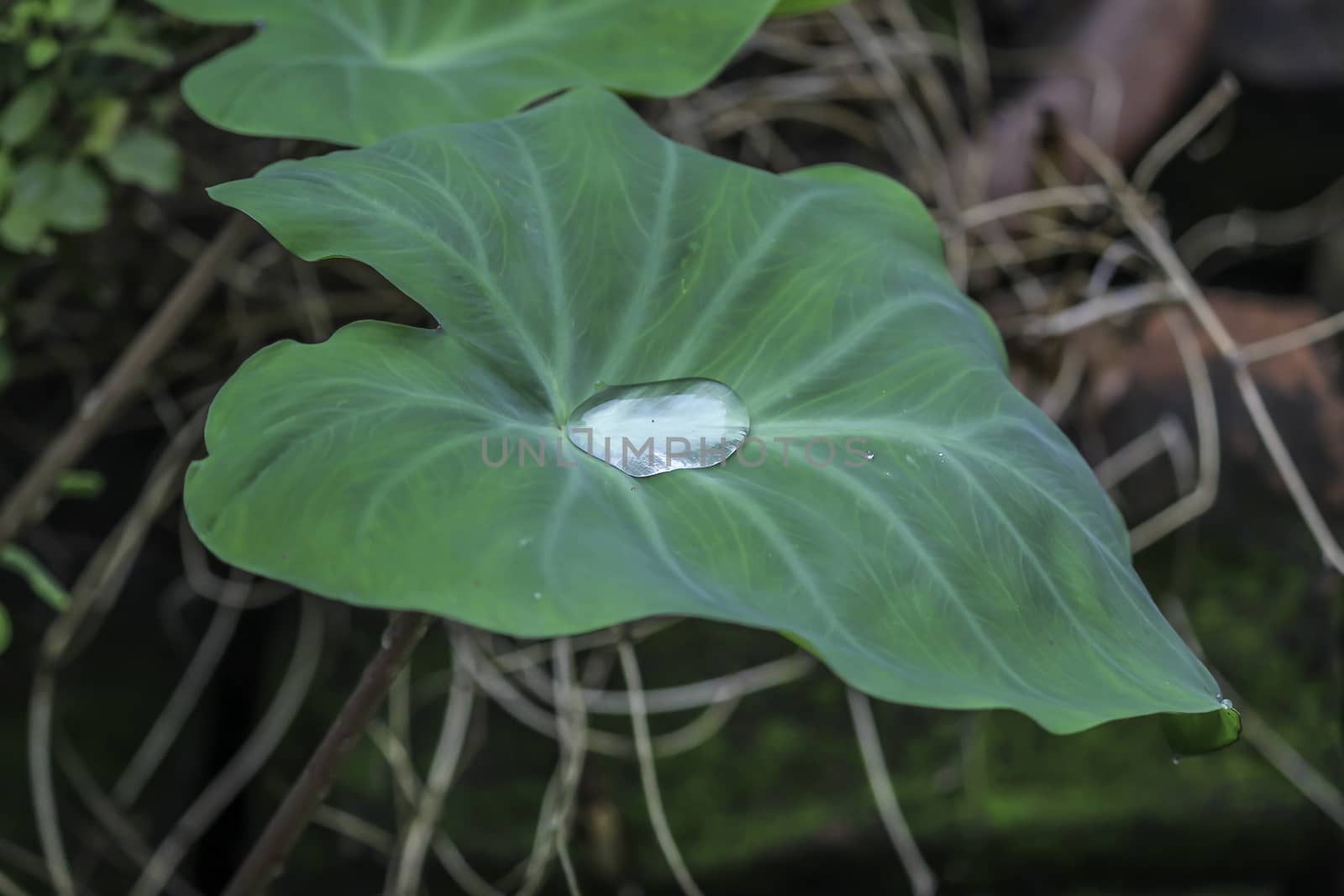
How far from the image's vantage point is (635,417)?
697 mm

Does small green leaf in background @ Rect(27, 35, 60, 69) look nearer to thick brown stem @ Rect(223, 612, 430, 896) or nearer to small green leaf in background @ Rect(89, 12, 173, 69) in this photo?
small green leaf in background @ Rect(89, 12, 173, 69)

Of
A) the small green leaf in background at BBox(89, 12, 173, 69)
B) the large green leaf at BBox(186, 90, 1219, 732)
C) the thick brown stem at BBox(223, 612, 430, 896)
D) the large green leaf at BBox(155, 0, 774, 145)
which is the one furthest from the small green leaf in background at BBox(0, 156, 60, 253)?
the thick brown stem at BBox(223, 612, 430, 896)

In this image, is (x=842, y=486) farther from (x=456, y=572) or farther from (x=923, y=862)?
(x=923, y=862)

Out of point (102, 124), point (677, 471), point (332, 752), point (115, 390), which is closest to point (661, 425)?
point (677, 471)

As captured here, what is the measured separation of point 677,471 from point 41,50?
81 cm

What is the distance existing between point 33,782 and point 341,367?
2.88ft

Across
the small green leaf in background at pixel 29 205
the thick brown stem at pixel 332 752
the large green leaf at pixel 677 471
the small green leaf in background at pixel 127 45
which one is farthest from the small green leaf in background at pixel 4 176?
the thick brown stem at pixel 332 752

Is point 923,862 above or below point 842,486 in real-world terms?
below

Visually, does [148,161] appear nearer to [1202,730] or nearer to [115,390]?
[115,390]

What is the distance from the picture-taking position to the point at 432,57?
3.49 feet

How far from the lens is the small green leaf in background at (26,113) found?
1071 millimetres

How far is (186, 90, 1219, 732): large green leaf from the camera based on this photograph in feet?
1.72

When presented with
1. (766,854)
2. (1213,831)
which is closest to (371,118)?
(766,854)

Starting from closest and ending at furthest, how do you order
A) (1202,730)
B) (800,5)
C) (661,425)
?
(1202,730) → (661,425) → (800,5)
